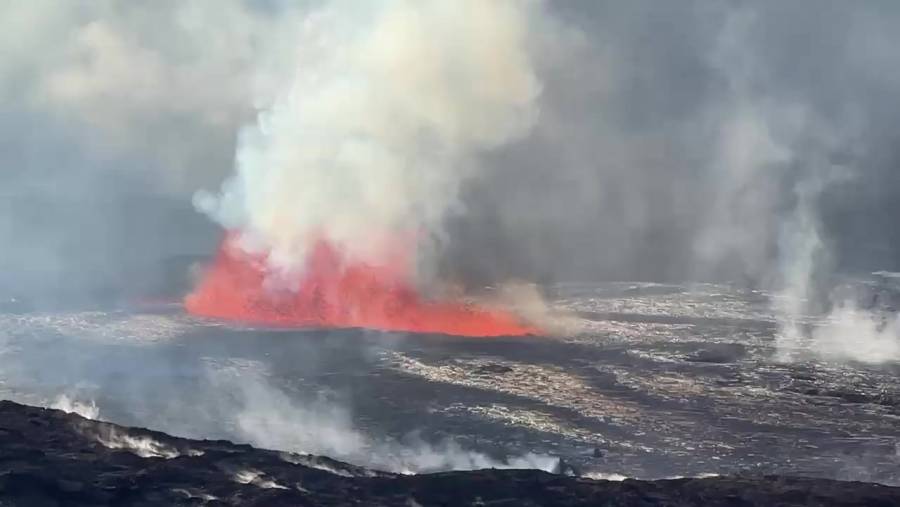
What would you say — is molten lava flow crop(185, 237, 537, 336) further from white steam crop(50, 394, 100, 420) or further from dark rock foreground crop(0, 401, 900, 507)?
dark rock foreground crop(0, 401, 900, 507)

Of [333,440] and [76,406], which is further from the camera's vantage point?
[76,406]

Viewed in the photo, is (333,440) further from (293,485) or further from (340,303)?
(340,303)

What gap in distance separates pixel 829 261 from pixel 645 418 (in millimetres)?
92822

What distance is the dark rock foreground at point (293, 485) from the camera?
2720cm

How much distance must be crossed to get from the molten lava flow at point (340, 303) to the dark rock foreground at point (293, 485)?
3970cm

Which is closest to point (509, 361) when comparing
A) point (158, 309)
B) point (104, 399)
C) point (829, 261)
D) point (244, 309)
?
point (104, 399)

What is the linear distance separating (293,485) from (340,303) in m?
47.7

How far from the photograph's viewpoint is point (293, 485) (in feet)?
94.8

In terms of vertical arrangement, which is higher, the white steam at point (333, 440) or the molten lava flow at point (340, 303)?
the molten lava flow at point (340, 303)

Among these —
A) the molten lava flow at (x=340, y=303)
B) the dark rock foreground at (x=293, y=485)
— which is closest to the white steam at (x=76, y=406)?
the dark rock foreground at (x=293, y=485)

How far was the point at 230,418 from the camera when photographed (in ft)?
138

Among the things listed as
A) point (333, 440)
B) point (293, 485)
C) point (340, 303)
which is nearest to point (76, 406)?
point (333, 440)

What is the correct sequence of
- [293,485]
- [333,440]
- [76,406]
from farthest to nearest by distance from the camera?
[76,406] → [333,440] → [293,485]

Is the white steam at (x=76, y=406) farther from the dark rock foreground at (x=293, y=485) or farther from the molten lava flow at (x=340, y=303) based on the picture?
the molten lava flow at (x=340, y=303)
